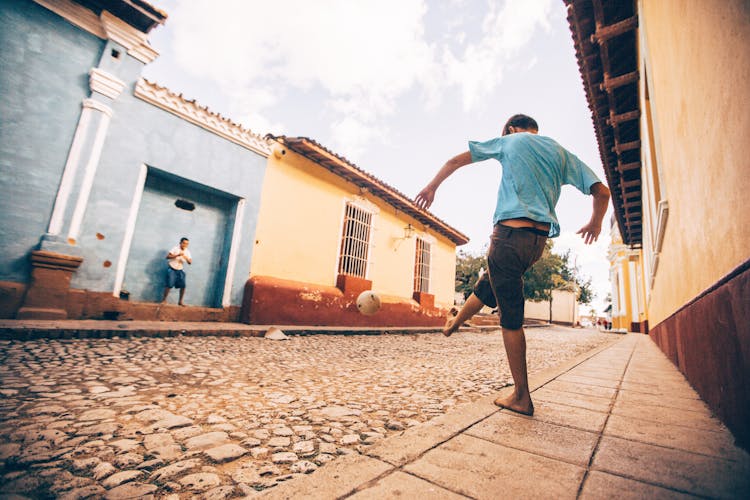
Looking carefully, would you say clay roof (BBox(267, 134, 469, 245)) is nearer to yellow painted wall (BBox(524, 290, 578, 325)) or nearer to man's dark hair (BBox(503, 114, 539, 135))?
man's dark hair (BBox(503, 114, 539, 135))

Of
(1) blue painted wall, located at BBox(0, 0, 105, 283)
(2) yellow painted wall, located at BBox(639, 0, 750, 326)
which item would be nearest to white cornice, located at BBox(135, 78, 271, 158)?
(1) blue painted wall, located at BBox(0, 0, 105, 283)

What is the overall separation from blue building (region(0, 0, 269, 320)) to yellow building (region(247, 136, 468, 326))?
3.10 ft

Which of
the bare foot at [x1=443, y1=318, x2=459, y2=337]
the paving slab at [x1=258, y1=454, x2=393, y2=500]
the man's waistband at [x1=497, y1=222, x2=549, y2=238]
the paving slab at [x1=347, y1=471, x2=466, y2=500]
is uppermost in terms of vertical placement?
the man's waistband at [x1=497, y1=222, x2=549, y2=238]

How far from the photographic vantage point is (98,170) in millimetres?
5594

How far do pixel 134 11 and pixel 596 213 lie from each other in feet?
25.7

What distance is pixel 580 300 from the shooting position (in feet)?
123

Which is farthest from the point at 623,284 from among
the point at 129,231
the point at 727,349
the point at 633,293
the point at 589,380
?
the point at 129,231

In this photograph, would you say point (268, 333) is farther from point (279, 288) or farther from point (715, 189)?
point (715, 189)

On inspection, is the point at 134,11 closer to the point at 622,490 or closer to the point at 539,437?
the point at 539,437

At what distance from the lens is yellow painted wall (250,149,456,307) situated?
8078mm

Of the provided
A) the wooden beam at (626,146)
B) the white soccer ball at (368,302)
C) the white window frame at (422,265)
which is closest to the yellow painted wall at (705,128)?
the wooden beam at (626,146)

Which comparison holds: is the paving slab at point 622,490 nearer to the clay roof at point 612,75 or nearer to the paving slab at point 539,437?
the paving slab at point 539,437

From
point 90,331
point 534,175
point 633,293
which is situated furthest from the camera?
point 633,293

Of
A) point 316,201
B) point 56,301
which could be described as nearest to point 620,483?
point 56,301
